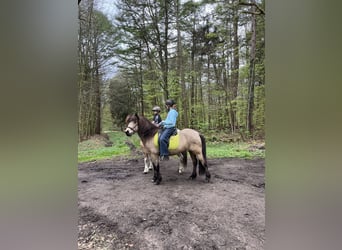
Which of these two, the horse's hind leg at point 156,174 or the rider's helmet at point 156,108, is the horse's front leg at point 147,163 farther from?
the rider's helmet at point 156,108

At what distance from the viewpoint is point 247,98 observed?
5.28 ft

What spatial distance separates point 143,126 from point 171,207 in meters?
0.54

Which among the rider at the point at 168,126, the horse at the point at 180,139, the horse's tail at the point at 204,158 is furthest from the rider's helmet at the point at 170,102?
the horse's tail at the point at 204,158

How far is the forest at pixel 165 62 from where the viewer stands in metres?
1.63

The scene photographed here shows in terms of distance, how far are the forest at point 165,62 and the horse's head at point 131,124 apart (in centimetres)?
4

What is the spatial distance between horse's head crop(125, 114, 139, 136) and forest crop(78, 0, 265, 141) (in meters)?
0.04

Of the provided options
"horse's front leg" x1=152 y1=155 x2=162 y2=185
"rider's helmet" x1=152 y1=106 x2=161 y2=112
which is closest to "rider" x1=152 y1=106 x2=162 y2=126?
"rider's helmet" x1=152 y1=106 x2=161 y2=112

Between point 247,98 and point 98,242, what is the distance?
4.12 ft

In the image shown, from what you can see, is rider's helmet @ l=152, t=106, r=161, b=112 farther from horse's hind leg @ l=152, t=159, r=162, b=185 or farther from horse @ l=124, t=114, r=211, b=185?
horse's hind leg @ l=152, t=159, r=162, b=185

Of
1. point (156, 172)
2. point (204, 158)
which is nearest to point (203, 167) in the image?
point (204, 158)

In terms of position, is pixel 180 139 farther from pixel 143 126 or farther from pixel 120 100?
pixel 120 100
